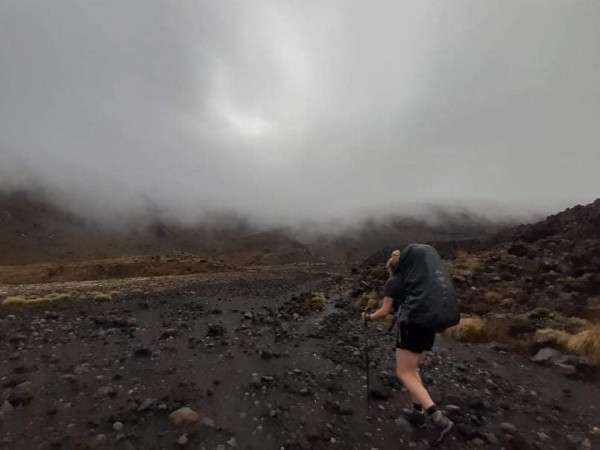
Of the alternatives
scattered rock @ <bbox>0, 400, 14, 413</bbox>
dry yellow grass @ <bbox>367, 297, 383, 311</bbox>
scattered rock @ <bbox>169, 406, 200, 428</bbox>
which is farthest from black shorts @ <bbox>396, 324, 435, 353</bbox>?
dry yellow grass @ <bbox>367, 297, 383, 311</bbox>

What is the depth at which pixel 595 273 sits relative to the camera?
1961 cm

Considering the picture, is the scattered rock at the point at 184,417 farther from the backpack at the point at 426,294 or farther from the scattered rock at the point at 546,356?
the scattered rock at the point at 546,356

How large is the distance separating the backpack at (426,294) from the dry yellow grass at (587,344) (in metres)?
7.48

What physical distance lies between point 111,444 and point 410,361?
5411 millimetres

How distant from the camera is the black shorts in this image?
21.5 ft

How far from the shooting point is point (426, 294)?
6398mm

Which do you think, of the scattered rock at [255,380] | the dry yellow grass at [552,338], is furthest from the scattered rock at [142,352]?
the dry yellow grass at [552,338]

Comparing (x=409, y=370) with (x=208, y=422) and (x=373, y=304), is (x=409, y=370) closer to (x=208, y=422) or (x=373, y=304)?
(x=208, y=422)

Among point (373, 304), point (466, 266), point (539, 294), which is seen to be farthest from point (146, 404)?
point (466, 266)

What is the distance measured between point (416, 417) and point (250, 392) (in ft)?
12.4

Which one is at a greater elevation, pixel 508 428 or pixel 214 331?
pixel 508 428

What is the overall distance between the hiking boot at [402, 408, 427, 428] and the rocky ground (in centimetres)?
18

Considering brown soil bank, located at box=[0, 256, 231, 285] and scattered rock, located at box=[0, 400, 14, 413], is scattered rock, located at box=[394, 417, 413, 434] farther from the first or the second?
brown soil bank, located at box=[0, 256, 231, 285]

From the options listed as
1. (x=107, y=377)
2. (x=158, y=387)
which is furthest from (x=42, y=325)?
(x=158, y=387)
